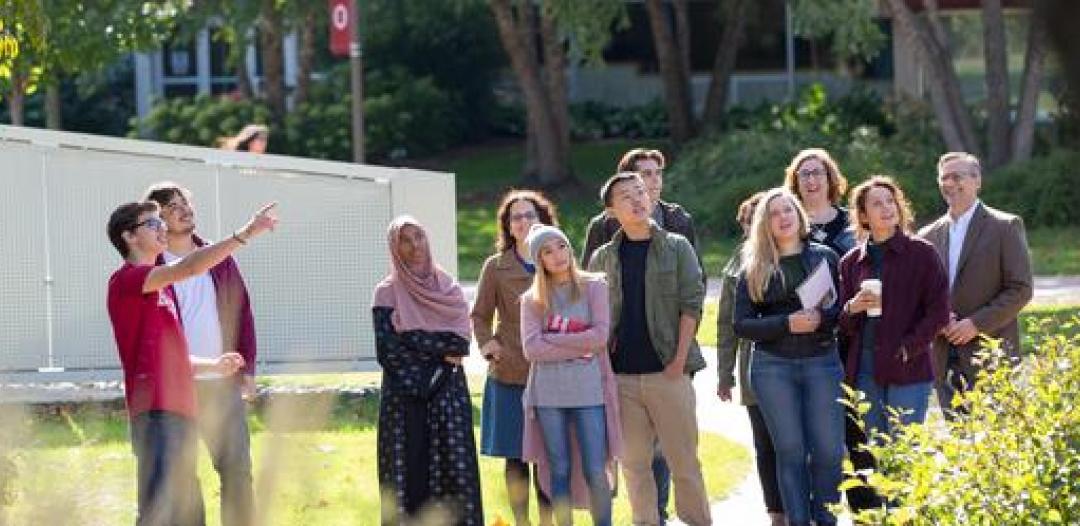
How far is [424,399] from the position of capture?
955cm

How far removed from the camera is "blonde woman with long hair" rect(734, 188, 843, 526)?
948 cm

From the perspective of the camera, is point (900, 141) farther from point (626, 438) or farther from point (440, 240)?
point (626, 438)

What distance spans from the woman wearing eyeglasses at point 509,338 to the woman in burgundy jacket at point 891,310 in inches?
58.1

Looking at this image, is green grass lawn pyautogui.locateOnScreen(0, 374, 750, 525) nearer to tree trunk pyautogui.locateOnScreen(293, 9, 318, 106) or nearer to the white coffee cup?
the white coffee cup

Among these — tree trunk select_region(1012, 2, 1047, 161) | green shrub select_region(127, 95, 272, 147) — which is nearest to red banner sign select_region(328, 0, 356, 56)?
tree trunk select_region(1012, 2, 1047, 161)

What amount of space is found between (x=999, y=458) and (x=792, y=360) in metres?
2.46

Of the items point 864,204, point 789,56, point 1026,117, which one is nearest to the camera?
point 864,204

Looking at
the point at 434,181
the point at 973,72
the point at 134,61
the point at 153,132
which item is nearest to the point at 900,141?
the point at 973,72

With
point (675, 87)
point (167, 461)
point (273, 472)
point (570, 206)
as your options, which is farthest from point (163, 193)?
point (675, 87)

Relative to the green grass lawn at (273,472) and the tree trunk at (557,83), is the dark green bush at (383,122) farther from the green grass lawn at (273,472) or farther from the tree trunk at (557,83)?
the green grass lawn at (273,472)

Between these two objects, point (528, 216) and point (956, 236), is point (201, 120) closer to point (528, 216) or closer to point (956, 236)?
point (528, 216)

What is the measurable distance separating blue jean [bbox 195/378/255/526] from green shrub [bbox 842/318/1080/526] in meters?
2.86

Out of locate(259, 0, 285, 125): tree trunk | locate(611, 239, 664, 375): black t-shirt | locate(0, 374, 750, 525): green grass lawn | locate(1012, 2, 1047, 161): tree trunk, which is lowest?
locate(0, 374, 750, 525): green grass lawn

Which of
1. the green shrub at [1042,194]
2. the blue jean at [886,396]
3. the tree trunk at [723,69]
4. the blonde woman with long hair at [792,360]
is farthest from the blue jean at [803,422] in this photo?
the tree trunk at [723,69]
